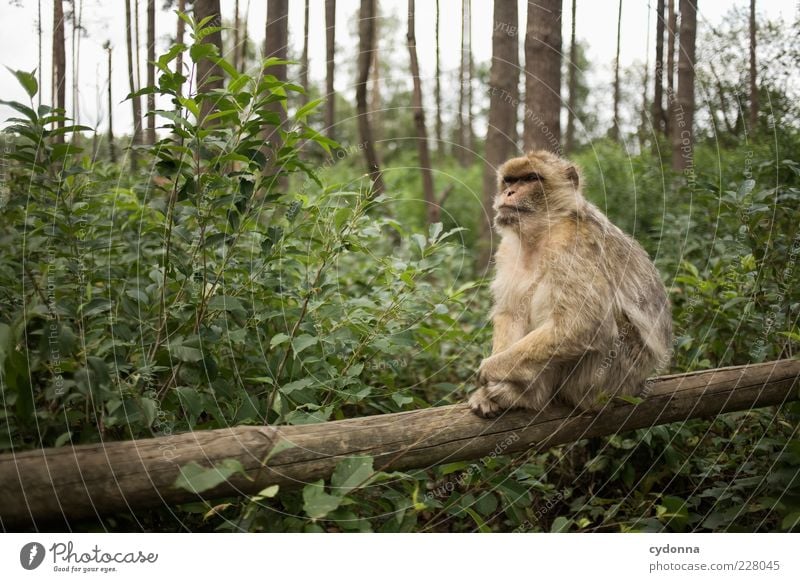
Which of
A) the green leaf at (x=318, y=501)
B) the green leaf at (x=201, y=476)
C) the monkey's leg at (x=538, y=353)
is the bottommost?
the green leaf at (x=318, y=501)

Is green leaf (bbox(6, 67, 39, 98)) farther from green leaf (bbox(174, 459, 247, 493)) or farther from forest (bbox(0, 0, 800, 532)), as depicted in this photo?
green leaf (bbox(174, 459, 247, 493))

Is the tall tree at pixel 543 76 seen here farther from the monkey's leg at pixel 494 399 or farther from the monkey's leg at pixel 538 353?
the monkey's leg at pixel 494 399

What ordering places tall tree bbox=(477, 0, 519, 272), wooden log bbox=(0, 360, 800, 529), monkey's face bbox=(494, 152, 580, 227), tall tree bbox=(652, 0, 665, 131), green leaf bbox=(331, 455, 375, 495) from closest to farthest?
wooden log bbox=(0, 360, 800, 529)
green leaf bbox=(331, 455, 375, 495)
monkey's face bbox=(494, 152, 580, 227)
tall tree bbox=(652, 0, 665, 131)
tall tree bbox=(477, 0, 519, 272)

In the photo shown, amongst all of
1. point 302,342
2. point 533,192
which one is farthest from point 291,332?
point 533,192

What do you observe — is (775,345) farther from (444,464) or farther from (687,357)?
(444,464)

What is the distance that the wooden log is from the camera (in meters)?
2.72

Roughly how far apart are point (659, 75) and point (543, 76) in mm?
1715

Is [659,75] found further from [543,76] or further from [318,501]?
[318,501]

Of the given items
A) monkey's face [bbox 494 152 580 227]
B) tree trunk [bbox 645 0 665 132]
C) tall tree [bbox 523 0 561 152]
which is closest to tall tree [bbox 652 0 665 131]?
tree trunk [bbox 645 0 665 132]
